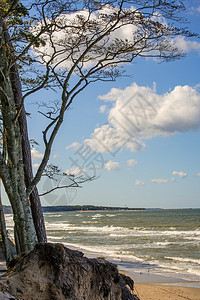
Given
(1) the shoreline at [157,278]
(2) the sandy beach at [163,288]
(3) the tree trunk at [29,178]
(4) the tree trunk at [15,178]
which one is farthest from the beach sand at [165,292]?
(4) the tree trunk at [15,178]

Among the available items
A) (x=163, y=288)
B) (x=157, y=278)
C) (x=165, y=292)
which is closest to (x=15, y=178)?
(x=165, y=292)

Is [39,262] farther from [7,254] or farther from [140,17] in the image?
[140,17]

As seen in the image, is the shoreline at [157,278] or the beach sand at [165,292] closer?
the beach sand at [165,292]

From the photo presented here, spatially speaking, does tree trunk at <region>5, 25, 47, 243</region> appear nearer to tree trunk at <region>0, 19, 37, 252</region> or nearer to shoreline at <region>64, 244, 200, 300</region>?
tree trunk at <region>0, 19, 37, 252</region>

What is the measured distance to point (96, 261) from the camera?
3.99 m

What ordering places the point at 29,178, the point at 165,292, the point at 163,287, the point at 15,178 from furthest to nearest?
the point at 163,287 < the point at 165,292 < the point at 29,178 < the point at 15,178

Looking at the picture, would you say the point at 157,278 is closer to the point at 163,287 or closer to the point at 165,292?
the point at 163,287

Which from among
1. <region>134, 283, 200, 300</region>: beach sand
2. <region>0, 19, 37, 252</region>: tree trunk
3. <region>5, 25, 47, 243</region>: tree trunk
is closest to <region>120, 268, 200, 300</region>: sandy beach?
<region>134, 283, 200, 300</region>: beach sand

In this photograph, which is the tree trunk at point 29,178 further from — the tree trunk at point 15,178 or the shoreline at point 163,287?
the shoreline at point 163,287

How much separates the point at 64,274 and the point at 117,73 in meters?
4.40

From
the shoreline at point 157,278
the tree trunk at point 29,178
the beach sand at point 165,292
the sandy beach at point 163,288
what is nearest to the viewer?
the tree trunk at point 29,178

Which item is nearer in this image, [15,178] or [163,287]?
[15,178]

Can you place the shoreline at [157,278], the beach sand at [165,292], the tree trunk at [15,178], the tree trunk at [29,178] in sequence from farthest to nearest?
the shoreline at [157,278]
the beach sand at [165,292]
the tree trunk at [29,178]
the tree trunk at [15,178]

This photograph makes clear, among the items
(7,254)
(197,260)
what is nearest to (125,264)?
(197,260)
